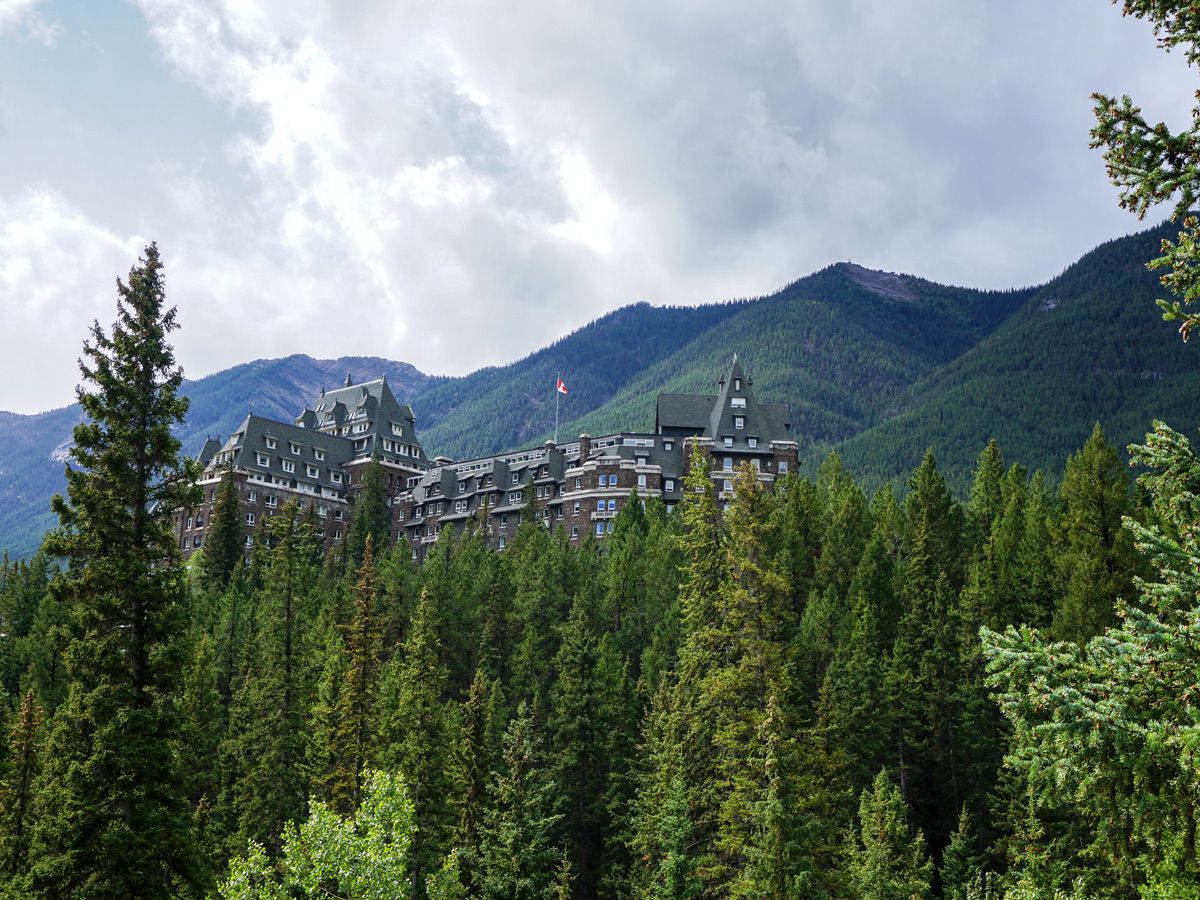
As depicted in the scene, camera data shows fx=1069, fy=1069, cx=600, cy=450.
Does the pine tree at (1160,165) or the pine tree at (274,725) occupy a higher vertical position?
the pine tree at (1160,165)

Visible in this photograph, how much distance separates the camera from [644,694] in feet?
224

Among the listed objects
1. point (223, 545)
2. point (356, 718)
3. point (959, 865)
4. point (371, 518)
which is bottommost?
point (959, 865)

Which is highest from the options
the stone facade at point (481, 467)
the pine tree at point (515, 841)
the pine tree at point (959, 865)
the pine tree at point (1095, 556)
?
the stone facade at point (481, 467)

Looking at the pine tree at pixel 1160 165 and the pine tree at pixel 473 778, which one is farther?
the pine tree at pixel 473 778

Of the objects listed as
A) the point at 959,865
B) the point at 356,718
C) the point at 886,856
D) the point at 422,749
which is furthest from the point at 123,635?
the point at 959,865

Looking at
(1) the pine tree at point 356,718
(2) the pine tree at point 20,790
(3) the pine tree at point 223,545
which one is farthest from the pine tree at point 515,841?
(3) the pine tree at point 223,545

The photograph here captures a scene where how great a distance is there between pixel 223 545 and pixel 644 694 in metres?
58.4

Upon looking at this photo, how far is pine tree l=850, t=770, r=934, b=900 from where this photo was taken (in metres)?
44.4

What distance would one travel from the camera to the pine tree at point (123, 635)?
2898 centimetres

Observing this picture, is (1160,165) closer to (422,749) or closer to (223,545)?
(422,749)

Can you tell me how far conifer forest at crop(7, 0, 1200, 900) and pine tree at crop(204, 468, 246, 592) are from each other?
140cm

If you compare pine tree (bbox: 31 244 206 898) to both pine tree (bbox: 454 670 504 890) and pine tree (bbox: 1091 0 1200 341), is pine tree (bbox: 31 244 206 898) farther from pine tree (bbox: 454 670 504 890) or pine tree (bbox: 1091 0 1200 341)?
pine tree (bbox: 1091 0 1200 341)

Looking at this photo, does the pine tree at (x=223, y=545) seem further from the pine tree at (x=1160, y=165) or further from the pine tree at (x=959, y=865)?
the pine tree at (x=1160, y=165)

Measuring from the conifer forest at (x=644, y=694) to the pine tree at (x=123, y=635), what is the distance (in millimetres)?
98
